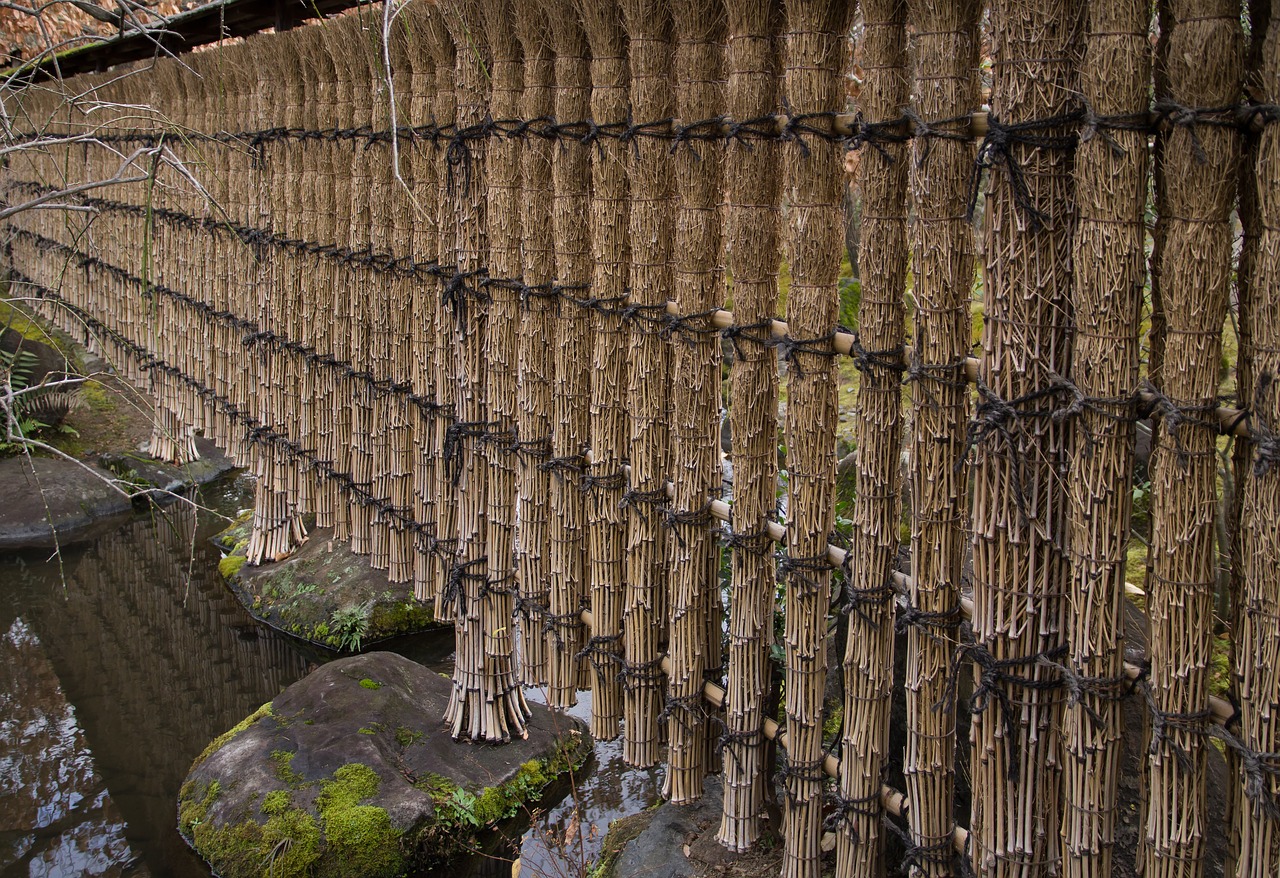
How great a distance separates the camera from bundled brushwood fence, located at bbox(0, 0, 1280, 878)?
2361 mm

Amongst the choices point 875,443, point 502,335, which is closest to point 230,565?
point 502,335

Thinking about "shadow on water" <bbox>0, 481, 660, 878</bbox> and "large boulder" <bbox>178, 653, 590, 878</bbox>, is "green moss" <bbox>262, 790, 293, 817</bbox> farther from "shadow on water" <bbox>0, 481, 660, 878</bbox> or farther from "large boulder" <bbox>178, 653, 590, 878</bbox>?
"shadow on water" <bbox>0, 481, 660, 878</bbox>

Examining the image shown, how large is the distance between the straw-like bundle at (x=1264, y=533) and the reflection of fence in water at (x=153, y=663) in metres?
4.53

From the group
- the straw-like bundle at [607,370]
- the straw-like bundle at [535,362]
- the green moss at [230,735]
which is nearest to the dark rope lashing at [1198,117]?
the straw-like bundle at [607,370]

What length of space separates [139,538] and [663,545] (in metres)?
7.31

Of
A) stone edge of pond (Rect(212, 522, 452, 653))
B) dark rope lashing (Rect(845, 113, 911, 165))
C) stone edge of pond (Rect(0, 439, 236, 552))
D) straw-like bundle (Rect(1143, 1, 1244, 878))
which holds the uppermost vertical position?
dark rope lashing (Rect(845, 113, 911, 165))

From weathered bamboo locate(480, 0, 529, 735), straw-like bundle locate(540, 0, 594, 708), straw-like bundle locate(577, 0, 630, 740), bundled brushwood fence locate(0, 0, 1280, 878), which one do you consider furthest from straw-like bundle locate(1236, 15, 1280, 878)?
weathered bamboo locate(480, 0, 529, 735)

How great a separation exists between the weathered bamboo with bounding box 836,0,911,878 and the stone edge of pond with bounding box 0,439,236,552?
289 inches

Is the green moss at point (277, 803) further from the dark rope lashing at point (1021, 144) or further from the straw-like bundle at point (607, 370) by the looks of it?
the dark rope lashing at point (1021, 144)

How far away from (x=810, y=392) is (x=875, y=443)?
0.27m

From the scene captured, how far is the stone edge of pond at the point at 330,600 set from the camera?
291 inches

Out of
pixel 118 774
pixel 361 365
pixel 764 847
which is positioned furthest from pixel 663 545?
pixel 118 774

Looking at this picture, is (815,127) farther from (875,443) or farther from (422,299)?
(422,299)

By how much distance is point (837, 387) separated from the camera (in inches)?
138
